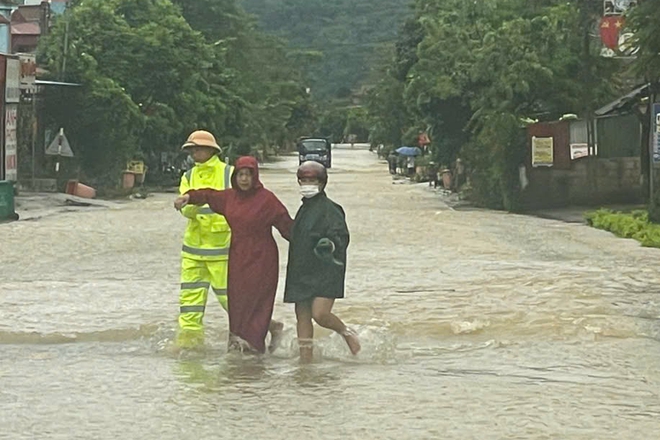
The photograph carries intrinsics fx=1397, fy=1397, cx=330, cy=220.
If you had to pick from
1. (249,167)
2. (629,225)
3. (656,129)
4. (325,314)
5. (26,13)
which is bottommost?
(325,314)

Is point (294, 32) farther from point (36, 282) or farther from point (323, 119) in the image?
point (36, 282)

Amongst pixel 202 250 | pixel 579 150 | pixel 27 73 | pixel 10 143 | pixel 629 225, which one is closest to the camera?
pixel 202 250

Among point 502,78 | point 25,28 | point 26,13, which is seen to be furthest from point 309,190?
point 26,13

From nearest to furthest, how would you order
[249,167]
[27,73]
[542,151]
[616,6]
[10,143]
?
1. [249,167]
2. [616,6]
3. [542,151]
4. [10,143]
5. [27,73]

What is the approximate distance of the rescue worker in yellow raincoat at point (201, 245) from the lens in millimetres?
11602

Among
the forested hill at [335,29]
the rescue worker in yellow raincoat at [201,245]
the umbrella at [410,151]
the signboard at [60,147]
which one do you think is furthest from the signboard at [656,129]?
the forested hill at [335,29]

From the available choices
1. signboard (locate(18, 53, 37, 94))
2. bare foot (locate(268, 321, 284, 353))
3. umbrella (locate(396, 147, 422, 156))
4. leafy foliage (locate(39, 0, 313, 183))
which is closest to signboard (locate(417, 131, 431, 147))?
umbrella (locate(396, 147, 422, 156))

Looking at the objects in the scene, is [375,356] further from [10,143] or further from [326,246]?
[10,143]

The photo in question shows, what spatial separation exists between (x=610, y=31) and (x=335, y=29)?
5659 inches

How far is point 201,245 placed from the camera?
38.3 ft

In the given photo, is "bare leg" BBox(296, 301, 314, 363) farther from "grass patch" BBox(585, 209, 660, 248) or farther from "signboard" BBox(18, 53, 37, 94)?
"signboard" BBox(18, 53, 37, 94)

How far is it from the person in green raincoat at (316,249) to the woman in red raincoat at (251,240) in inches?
11.6

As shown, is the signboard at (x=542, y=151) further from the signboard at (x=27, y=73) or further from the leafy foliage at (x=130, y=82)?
the signboard at (x=27, y=73)

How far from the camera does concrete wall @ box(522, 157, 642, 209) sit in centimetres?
3416
